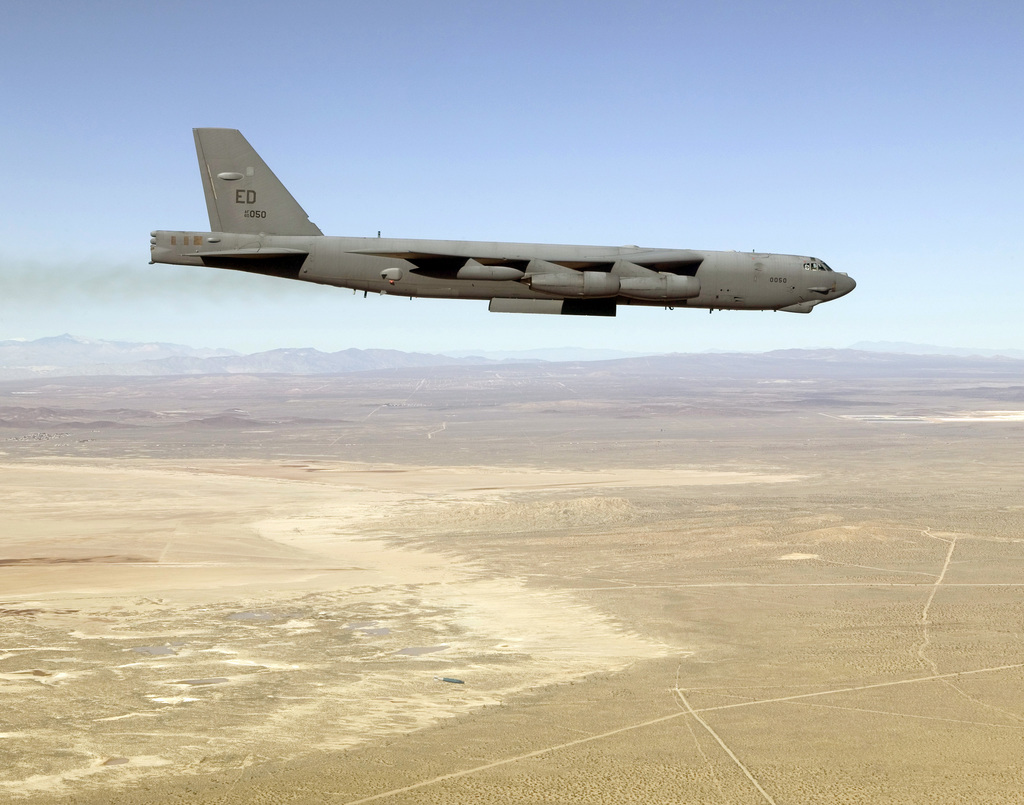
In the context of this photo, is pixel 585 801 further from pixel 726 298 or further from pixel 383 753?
pixel 726 298

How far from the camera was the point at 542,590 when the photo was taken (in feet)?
238

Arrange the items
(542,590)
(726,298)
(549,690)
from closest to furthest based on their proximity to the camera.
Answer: (726,298)
(549,690)
(542,590)

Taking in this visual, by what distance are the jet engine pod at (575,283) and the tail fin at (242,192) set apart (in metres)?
10.2

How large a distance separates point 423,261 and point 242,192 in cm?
887

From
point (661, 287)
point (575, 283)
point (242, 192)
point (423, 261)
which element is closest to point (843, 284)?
point (661, 287)

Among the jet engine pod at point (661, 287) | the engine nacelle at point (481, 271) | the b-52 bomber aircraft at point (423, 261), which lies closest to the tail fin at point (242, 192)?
the b-52 bomber aircraft at point (423, 261)

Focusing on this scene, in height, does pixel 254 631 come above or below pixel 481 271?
below

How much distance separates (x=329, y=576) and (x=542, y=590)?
666 inches

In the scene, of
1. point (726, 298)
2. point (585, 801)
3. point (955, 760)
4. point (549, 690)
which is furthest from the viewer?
point (549, 690)

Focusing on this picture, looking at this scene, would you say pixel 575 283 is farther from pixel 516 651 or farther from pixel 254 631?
pixel 254 631

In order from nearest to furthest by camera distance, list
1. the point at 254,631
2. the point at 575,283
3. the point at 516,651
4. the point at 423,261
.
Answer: the point at 575,283, the point at 423,261, the point at 516,651, the point at 254,631

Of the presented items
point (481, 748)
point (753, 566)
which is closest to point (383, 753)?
point (481, 748)

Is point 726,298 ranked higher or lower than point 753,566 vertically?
higher

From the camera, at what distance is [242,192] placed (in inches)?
1711
